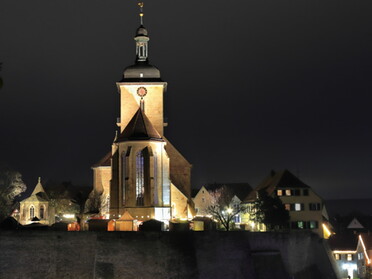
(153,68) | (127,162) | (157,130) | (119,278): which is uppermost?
(153,68)

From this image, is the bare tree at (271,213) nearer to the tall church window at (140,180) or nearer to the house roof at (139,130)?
the house roof at (139,130)

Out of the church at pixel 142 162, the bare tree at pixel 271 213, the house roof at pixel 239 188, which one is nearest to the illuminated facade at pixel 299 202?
the bare tree at pixel 271 213

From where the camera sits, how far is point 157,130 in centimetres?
7631

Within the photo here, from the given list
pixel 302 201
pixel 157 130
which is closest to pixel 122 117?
pixel 157 130

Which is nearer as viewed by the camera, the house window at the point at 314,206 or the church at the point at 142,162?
the church at the point at 142,162

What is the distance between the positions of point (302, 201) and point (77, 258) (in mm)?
41165

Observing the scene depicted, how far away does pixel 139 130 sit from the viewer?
6850 centimetres

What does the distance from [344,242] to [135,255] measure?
4844cm

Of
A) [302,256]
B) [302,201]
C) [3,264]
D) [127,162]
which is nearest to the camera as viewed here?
[3,264]

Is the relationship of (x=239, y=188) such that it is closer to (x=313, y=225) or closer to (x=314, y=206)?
(x=314, y=206)

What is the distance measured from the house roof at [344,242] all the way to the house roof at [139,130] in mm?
31489

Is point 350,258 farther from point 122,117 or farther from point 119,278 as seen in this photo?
point 119,278

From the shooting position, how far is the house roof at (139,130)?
67625mm

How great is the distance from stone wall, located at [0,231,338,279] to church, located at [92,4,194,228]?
15.1 m
